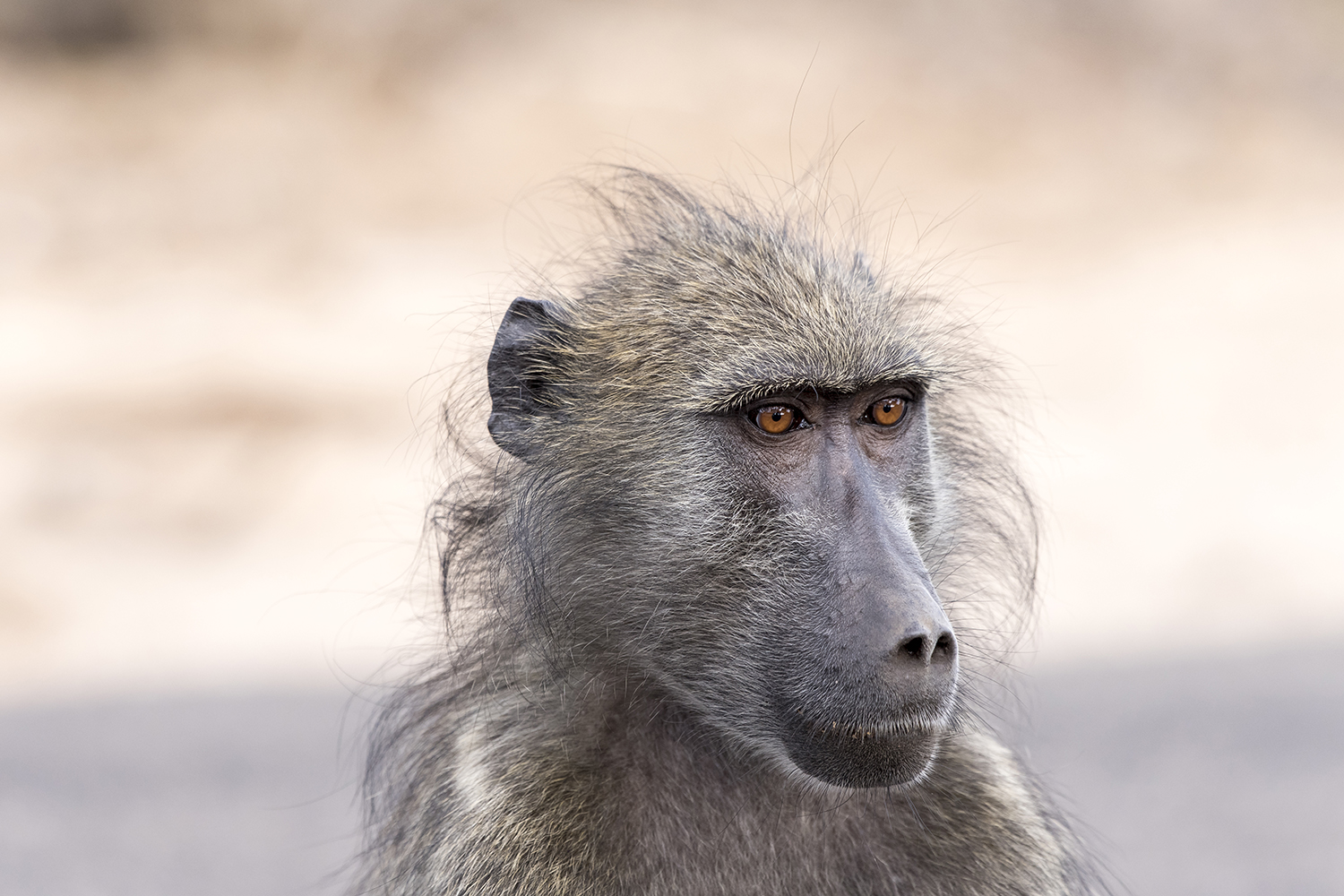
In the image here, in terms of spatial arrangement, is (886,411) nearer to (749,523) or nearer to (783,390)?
(783,390)

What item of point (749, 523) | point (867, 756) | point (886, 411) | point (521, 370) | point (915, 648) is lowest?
point (867, 756)

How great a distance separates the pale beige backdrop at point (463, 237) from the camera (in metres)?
10.0

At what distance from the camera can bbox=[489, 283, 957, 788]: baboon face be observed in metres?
2.22

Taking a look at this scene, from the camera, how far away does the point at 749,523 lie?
244 centimetres

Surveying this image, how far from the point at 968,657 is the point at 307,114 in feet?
36.3

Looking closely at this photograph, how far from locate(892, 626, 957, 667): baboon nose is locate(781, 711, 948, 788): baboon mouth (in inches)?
3.7

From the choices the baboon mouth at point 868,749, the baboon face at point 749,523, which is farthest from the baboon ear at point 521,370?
the baboon mouth at point 868,749

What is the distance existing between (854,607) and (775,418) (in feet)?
1.34

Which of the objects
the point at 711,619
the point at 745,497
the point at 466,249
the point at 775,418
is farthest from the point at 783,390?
the point at 466,249

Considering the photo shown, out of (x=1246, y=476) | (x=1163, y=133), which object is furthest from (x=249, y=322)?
(x=1163, y=133)

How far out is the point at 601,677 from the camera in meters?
2.60

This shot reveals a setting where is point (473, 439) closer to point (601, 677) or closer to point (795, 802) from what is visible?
A: point (601, 677)

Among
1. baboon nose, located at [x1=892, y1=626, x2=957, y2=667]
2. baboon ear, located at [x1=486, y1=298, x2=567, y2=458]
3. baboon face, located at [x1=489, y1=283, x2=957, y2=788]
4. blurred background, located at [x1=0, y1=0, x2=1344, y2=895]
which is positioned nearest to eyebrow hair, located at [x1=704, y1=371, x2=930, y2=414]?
baboon face, located at [x1=489, y1=283, x2=957, y2=788]

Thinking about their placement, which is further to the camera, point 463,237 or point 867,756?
point 463,237
